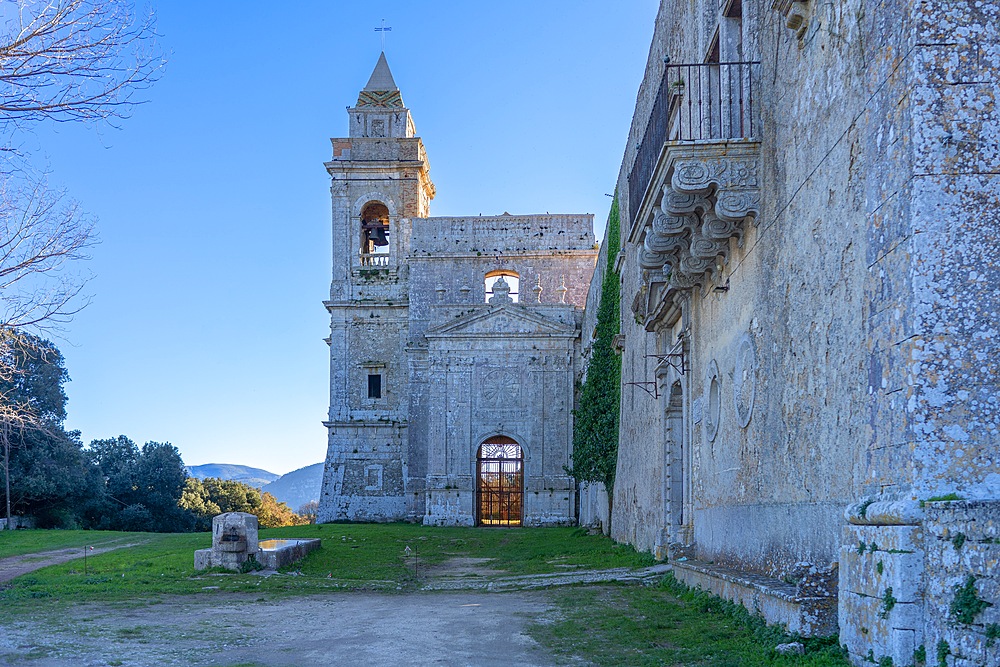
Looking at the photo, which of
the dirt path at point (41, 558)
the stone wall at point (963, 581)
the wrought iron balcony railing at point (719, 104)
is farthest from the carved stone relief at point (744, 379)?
the dirt path at point (41, 558)

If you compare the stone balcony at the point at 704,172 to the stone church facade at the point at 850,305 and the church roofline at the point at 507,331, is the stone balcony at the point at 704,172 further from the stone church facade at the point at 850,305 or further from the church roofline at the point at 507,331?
the church roofline at the point at 507,331

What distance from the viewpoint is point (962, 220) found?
480 cm

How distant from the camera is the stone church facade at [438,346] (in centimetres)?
3494

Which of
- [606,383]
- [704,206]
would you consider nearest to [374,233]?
[606,383]

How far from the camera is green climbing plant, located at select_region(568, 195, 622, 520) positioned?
2167cm

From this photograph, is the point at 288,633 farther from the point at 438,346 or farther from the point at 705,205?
the point at 438,346

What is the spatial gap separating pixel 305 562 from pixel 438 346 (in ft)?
60.9

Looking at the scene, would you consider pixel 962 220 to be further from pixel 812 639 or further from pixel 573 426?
pixel 573 426

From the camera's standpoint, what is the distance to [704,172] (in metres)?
8.35

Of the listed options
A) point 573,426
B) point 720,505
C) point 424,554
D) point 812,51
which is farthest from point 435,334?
point 812,51

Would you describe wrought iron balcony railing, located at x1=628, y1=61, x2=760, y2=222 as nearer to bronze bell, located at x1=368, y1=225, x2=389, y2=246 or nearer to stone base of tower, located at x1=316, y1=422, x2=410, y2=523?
stone base of tower, located at x1=316, y1=422, x2=410, y2=523

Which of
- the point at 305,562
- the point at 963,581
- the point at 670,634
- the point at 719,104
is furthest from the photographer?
the point at 305,562

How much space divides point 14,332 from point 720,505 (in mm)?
6947

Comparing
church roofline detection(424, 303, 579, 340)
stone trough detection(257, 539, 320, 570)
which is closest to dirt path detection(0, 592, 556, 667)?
stone trough detection(257, 539, 320, 570)
